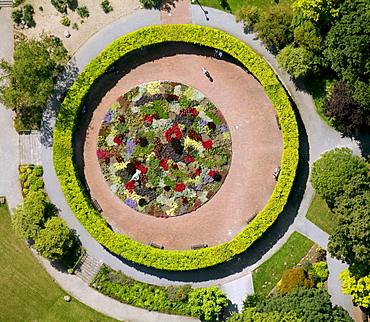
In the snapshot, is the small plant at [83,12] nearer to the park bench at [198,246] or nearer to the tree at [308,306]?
the park bench at [198,246]

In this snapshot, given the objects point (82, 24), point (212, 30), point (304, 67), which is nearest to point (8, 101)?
point (82, 24)

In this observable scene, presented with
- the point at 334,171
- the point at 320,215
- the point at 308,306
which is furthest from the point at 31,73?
the point at 308,306

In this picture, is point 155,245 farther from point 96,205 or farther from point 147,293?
point 96,205

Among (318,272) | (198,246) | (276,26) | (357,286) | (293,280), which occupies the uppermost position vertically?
(276,26)

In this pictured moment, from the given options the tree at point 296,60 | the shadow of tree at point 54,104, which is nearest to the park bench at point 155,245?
the shadow of tree at point 54,104

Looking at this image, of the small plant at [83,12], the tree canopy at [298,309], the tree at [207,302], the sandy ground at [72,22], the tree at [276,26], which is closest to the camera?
the tree canopy at [298,309]

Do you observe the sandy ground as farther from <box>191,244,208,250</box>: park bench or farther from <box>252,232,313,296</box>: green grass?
<box>252,232,313,296</box>: green grass
